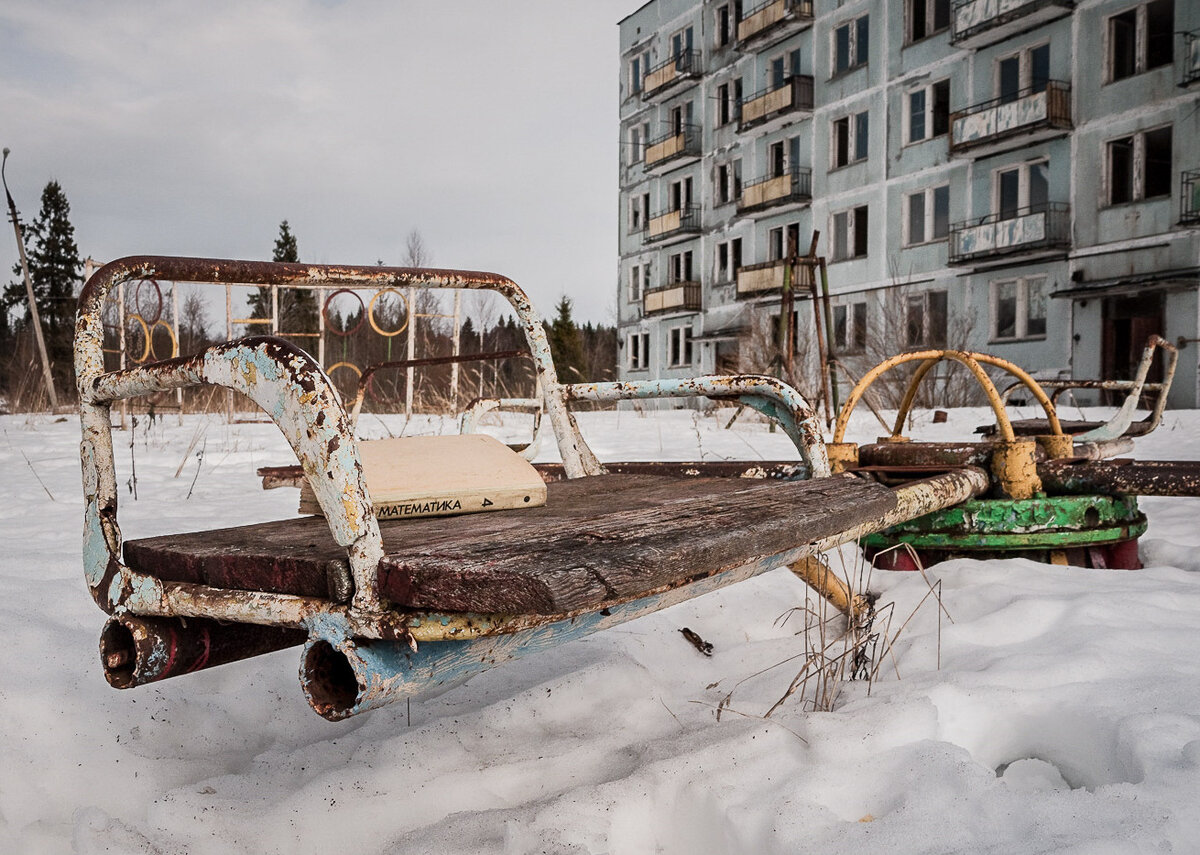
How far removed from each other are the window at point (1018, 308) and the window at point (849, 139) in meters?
5.10

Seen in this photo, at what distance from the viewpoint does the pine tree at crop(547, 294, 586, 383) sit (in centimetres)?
3725

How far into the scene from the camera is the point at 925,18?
2056cm

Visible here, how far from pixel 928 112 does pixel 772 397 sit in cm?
2083

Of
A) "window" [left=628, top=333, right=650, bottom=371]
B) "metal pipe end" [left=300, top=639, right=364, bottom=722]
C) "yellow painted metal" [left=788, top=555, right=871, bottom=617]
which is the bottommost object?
"yellow painted metal" [left=788, top=555, right=871, bottom=617]

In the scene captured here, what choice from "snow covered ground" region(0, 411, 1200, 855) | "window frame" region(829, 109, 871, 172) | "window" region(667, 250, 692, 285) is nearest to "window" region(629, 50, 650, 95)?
"window" region(667, 250, 692, 285)

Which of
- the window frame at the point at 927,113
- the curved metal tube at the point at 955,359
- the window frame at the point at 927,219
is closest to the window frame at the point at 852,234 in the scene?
the window frame at the point at 927,219

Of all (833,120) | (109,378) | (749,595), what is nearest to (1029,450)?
(749,595)

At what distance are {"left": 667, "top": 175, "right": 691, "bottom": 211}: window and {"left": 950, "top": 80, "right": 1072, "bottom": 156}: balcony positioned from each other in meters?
10.1

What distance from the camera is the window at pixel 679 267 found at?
92.0ft

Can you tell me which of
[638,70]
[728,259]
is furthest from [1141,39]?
[638,70]

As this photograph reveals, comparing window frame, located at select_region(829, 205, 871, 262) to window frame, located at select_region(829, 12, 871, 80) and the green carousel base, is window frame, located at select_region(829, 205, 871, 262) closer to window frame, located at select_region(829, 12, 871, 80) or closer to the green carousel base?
window frame, located at select_region(829, 12, 871, 80)

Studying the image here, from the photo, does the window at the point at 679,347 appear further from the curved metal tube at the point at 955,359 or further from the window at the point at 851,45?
the curved metal tube at the point at 955,359

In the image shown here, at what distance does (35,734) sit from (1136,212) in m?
18.6

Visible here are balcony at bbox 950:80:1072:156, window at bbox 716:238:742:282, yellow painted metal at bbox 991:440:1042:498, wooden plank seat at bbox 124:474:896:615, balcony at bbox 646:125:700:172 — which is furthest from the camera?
balcony at bbox 646:125:700:172
